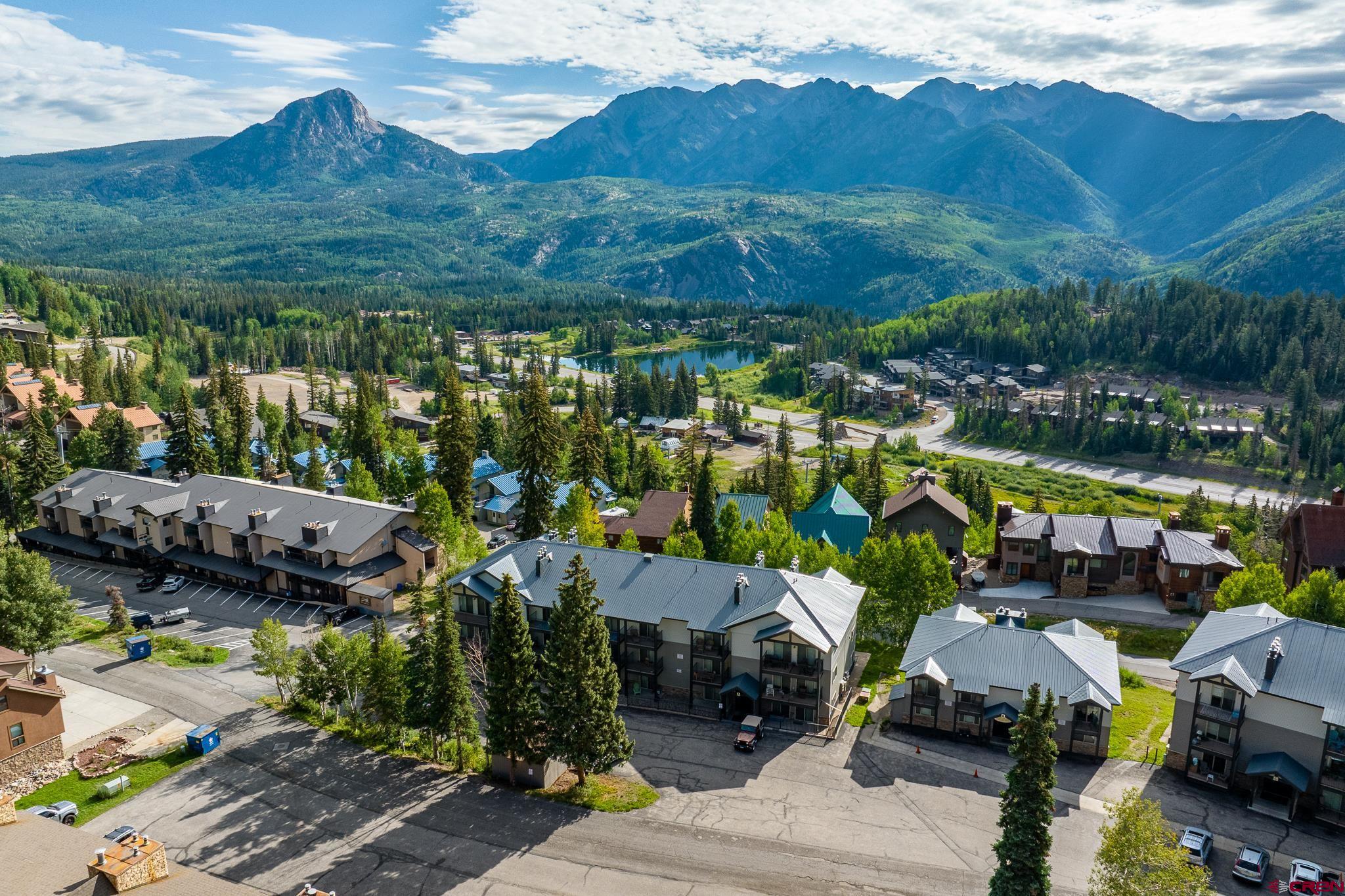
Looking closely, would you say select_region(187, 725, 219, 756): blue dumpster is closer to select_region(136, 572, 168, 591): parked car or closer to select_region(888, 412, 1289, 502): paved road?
select_region(136, 572, 168, 591): parked car

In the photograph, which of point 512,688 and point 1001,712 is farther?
point 1001,712

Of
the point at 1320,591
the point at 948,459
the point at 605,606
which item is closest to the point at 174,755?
the point at 605,606

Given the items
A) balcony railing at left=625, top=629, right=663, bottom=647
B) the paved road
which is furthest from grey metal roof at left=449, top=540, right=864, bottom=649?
the paved road

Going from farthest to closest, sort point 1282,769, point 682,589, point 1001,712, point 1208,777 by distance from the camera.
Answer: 1. point 682,589
2. point 1001,712
3. point 1208,777
4. point 1282,769

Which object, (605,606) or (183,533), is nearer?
(605,606)

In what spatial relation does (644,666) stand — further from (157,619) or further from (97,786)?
(157,619)

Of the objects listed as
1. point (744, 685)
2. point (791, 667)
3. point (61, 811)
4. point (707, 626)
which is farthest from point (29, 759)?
point (791, 667)

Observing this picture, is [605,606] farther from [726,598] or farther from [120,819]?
[120,819]
